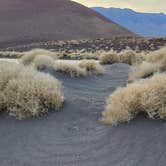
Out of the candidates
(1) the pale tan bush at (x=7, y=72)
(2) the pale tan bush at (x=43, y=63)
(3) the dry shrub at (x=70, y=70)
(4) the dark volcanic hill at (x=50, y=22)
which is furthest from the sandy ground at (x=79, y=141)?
(4) the dark volcanic hill at (x=50, y=22)

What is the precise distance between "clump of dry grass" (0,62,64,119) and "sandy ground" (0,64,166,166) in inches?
9.4

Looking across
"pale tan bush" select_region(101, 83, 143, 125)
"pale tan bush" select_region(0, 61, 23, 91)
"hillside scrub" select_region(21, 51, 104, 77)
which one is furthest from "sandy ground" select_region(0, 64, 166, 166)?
"hillside scrub" select_region(21, 51, 104, 77)

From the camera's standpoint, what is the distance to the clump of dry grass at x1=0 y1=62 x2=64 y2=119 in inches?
493

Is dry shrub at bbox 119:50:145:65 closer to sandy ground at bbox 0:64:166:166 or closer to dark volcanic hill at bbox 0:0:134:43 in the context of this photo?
sandy ground at bbox 0:64:166:166

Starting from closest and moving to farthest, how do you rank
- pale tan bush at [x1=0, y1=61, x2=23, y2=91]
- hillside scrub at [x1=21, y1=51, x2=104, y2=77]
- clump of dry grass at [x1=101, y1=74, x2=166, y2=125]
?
clump of dry grass at [x1=101, y1=74, x2=166, y2=125], pale tan bush at [x1=0, y1=61, x2=23, y2=91], hillside scrub at [x1=21, y1=51, x2=104, y2=77]

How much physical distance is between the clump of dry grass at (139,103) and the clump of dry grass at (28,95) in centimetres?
172

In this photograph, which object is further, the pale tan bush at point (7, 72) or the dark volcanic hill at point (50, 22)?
the dark volcanic hill at point (50, 22)

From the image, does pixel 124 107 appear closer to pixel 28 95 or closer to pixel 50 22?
pixel 28 95

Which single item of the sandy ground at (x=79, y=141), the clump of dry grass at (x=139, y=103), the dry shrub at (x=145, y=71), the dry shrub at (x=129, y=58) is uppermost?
the clump of dry grass at (x=139, y=103)

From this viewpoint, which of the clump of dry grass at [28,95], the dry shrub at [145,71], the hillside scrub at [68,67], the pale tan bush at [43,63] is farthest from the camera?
the pale tan bush at [43,63]

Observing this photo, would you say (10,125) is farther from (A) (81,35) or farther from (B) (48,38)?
(A) (81,35)

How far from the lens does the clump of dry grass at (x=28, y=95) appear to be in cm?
1253

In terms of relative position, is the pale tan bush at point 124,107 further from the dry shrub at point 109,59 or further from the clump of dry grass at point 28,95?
the dry shrub at point 109,59

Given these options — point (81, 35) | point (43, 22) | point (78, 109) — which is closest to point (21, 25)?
point (43, 22)
